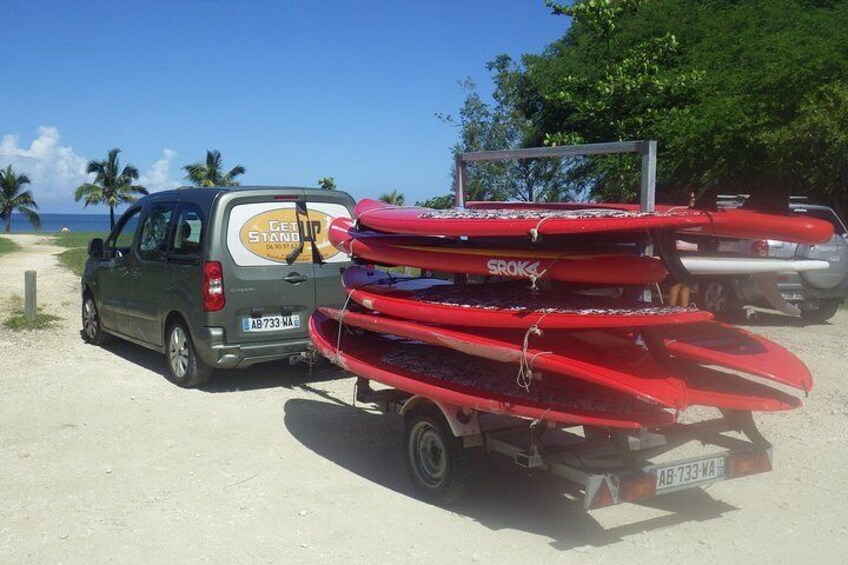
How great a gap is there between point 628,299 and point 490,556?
73.2 inches

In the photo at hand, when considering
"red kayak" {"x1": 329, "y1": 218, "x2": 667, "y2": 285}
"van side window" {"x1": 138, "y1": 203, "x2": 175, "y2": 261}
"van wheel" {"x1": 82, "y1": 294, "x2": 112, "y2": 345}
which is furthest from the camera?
"van wheel" {"x1": 82, "y1": 294, "x2": 112, "y2": 345}

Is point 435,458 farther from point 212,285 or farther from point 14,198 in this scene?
point 14,198

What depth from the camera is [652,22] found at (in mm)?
21000

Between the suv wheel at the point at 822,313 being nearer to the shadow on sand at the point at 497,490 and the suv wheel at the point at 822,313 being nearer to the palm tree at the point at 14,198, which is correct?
the shadow on sand at the point at 497,490

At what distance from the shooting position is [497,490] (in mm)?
5879

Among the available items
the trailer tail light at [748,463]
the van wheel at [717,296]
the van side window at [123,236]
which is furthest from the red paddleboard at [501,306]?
the van wheel at [717,296]

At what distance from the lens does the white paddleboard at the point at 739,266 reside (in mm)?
5423

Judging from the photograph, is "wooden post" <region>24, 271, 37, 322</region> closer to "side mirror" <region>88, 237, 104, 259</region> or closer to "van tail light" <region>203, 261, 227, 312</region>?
"side mirror" <region>88, 237, 104, 259</region>

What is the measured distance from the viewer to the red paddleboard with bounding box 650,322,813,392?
484cm

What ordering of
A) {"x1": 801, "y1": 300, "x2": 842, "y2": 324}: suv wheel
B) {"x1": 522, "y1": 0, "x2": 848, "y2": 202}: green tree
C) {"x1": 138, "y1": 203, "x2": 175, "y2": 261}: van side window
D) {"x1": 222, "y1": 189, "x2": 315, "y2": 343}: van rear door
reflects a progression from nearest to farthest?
{"x1": 222, "y1": 189, "x2": 315, "y2": 343}: van rear door
{"x1": 138, "y1": 203, "x2": 175, "y2": 261}: van side window
{"x1": 801, "y1": 300, "x2": 842, "y2": 324}: suv wheel
{"x1": 522, "y1": 0, "x2": 848, "y2": 202}: green tree

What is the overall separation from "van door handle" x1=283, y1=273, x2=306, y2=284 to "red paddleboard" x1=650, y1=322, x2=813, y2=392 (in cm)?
432

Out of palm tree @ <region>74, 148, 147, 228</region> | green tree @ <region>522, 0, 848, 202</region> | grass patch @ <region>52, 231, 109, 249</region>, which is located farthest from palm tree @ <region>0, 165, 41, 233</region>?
green tree @ <region>522, 0, 848, 202</region>

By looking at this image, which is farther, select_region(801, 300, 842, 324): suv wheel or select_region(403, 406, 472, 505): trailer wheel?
select_region(801, 300, 842, 324): suv wheel

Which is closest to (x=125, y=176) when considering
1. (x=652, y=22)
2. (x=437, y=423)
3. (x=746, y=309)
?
(x=652, y=22)
